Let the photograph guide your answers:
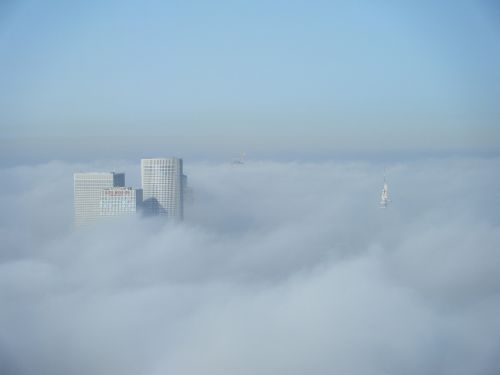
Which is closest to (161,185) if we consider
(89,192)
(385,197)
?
(89,192)

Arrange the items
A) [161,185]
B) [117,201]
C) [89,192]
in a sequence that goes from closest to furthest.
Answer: [117,201], [89,192], [161,185]

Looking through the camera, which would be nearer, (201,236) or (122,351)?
(122,351)

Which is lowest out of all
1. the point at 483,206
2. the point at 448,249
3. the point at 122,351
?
the point at 122,351

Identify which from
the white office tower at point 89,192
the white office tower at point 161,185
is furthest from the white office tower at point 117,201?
the white office tower at point 161,185

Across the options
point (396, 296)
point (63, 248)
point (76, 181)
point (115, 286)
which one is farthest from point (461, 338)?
point (76, 181)

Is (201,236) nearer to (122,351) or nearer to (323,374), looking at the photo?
(122,351)

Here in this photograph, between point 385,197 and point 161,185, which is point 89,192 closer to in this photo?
point 161,185

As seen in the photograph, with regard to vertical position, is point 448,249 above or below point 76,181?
below
